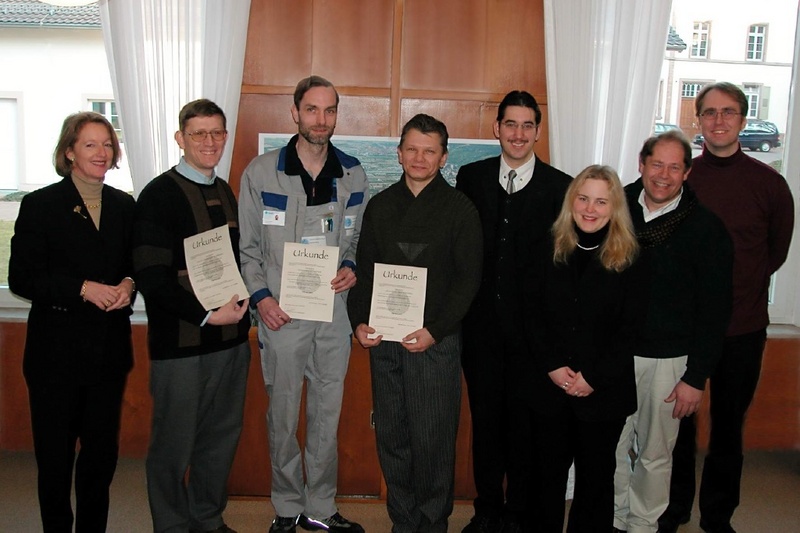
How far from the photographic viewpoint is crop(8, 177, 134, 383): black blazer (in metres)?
2.37

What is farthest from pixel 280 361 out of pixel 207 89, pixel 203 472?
pixel 207 89

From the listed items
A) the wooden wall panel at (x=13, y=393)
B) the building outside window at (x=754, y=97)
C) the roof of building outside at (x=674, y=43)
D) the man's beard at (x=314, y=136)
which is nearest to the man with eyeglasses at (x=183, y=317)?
the man's beard at (x=314, y=136)

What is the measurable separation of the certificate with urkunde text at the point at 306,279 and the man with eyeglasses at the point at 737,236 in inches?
66.6

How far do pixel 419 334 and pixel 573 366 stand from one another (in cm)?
62

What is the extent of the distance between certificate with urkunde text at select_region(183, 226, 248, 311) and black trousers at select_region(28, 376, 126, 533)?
0.47m

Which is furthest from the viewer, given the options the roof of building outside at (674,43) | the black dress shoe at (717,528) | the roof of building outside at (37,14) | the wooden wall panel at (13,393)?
the roof of building outside at (674,43)

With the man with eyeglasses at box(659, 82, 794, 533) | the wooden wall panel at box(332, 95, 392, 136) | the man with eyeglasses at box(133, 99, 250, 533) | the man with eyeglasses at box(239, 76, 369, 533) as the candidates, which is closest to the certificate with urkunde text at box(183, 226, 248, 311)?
the man with eyeglasses at box(133, 99, 250, 533)

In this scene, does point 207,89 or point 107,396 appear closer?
point 107,396

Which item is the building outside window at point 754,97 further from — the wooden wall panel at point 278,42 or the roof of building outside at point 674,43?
the wooden wall panel at point 278,42

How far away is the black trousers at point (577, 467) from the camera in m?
2.46

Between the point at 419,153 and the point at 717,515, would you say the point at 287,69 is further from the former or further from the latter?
the point at 717,515

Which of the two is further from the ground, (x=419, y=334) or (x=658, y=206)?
(x=658, y=206)

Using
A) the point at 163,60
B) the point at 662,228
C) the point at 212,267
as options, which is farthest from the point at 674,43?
the point at 212,267

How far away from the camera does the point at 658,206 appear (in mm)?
2629
